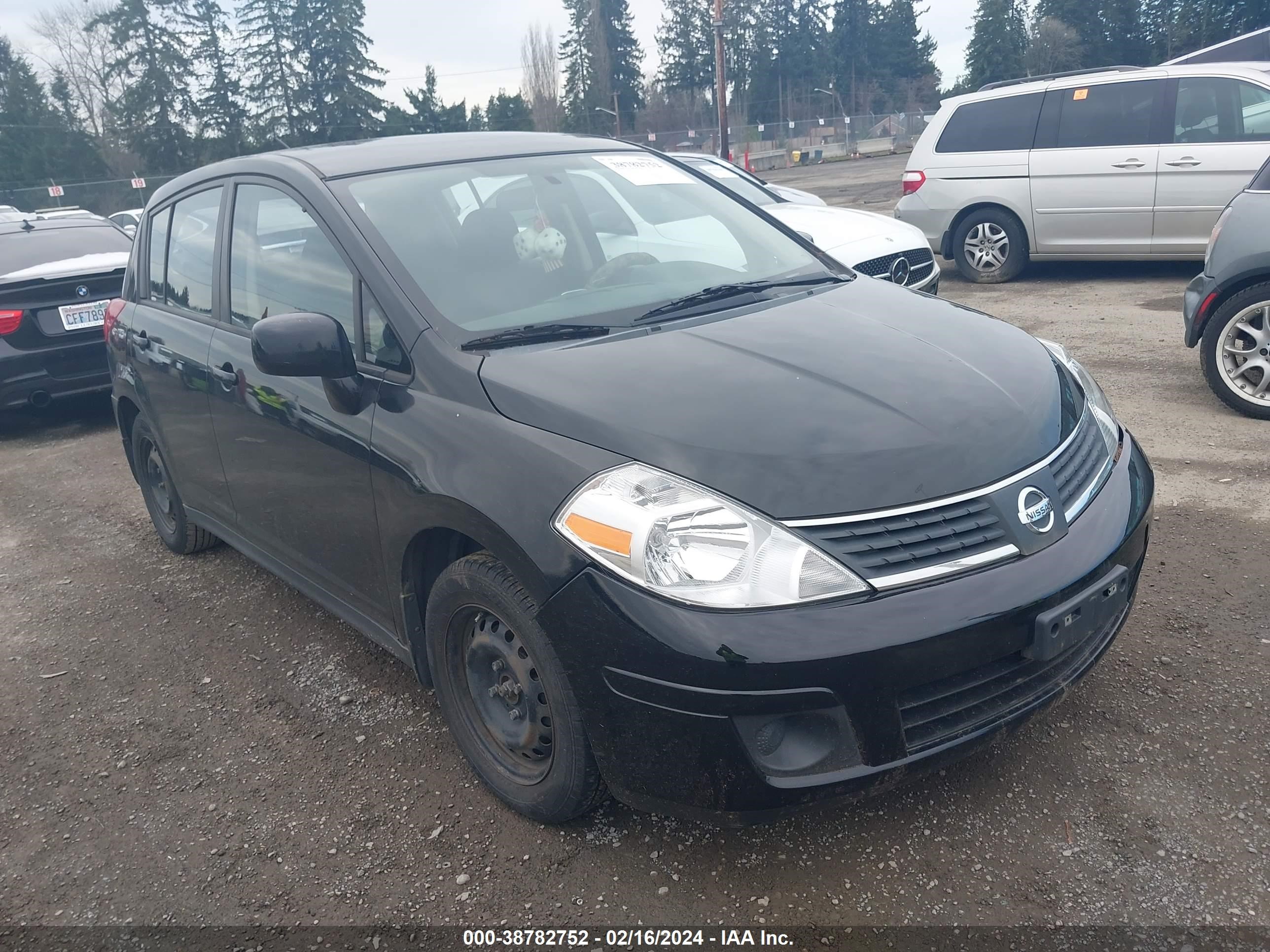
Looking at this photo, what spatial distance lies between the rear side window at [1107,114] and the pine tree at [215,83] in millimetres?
51005

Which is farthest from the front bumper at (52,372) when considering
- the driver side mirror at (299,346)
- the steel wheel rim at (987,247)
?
the steel wheel rim at (987,247)

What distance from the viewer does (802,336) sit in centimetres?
286

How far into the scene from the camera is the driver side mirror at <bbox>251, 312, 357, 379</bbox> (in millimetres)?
2801

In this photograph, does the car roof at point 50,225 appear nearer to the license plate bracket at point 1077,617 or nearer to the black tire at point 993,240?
the black tire at point 993,240

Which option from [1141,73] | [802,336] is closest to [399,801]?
[802,336]

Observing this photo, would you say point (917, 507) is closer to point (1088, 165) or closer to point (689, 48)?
point (1088, 165)

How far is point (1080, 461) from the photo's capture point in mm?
2635

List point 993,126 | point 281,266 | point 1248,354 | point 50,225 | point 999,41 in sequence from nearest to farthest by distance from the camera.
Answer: point 281,266 → point 1248,354 → point 50,225 → point 993,126 → point 999,41

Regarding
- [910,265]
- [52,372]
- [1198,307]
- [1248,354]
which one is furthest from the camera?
[910,265]

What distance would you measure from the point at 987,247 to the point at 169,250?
7864 millimetres

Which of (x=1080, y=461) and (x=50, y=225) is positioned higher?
(x=50, y=225)

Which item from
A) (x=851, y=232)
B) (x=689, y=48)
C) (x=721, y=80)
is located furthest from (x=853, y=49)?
(x=851, y=232)

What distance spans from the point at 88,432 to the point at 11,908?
19.4 ft

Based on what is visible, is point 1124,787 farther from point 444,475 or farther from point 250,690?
point 250,690
